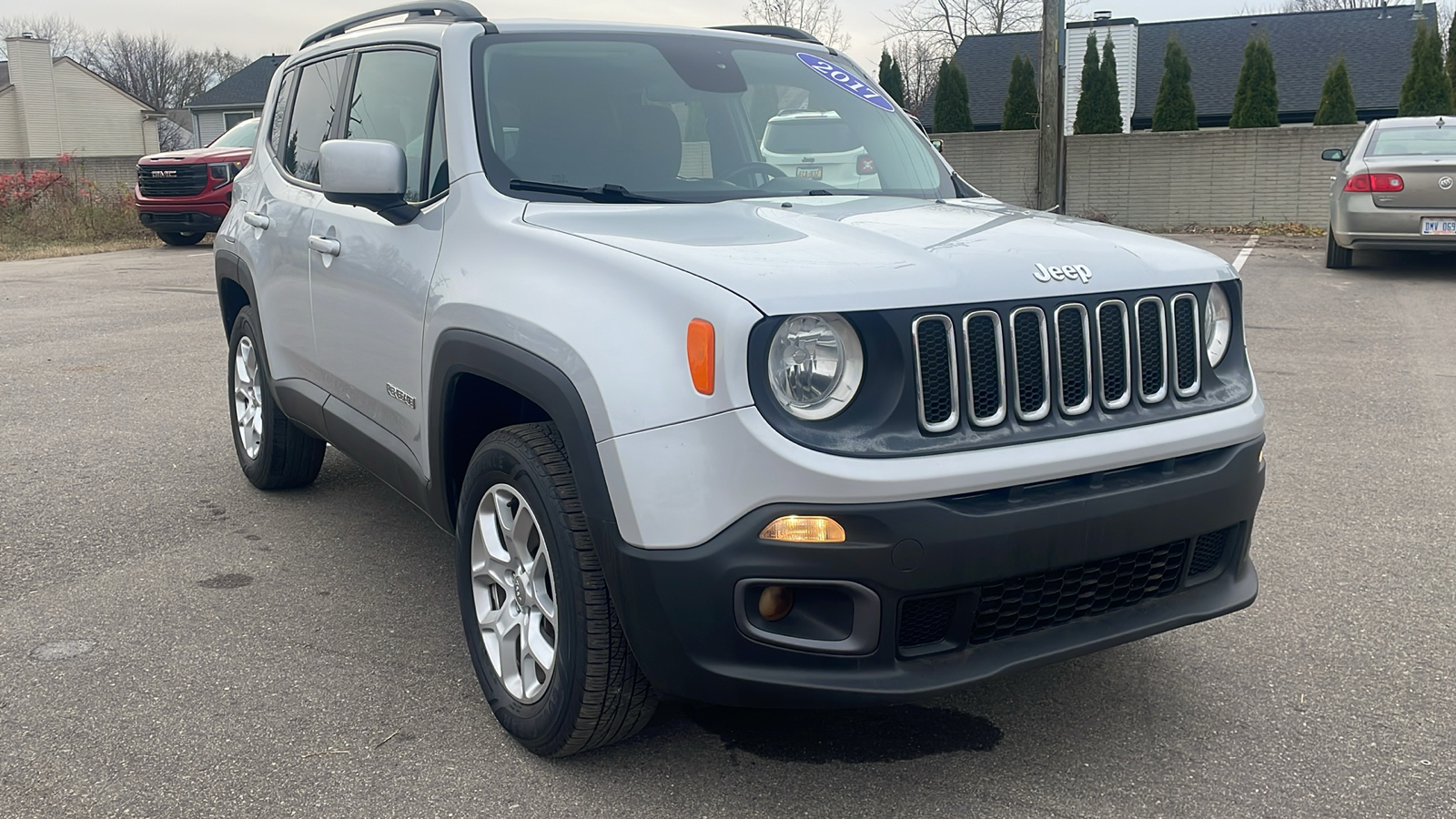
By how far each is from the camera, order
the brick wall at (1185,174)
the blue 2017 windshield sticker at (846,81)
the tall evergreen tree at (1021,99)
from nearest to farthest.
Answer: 1. the blue 2017 windshield sticker at (846,81)
2. the brick wall at (1185,174)
3. the tall evergreen tree at (1021,99)

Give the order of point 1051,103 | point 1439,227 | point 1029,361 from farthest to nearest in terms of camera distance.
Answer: point 1051,103, point 1439,227, point 1029,361

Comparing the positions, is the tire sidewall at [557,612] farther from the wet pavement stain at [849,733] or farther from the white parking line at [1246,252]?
the white parking line at [1246,252]

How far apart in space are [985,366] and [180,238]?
61.1 feet

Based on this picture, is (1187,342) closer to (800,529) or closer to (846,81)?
(800,529)

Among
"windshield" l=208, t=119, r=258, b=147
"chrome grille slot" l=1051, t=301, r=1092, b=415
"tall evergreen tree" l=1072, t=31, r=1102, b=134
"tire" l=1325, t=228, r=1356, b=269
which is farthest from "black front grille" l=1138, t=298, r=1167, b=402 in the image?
"tall evergreen tree" l=1072, t=31, r=1102, b=134

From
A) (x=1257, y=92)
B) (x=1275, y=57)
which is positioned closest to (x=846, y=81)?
(x=1257, y=92)

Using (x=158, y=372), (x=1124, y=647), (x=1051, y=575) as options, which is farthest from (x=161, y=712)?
(x=158, y=372)

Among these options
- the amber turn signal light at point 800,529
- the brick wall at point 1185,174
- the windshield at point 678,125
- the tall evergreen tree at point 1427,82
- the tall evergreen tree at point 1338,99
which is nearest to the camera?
the amber turn signal light at point 800,529

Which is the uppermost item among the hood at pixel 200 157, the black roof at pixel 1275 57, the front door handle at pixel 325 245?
the black roof at pixel 1275 57

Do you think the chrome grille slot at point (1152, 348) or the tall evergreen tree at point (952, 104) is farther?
the tall evergreen tree at point (952, 104)

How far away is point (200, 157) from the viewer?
1727 centimetres

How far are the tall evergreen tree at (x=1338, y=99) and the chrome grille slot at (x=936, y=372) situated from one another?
22.6m

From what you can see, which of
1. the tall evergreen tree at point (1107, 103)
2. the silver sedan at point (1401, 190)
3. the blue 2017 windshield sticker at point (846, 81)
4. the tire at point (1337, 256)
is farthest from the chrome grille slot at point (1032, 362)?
the tall evergreen tree at point (1107, 103)

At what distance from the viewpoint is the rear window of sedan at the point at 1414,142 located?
1191 centimetres
